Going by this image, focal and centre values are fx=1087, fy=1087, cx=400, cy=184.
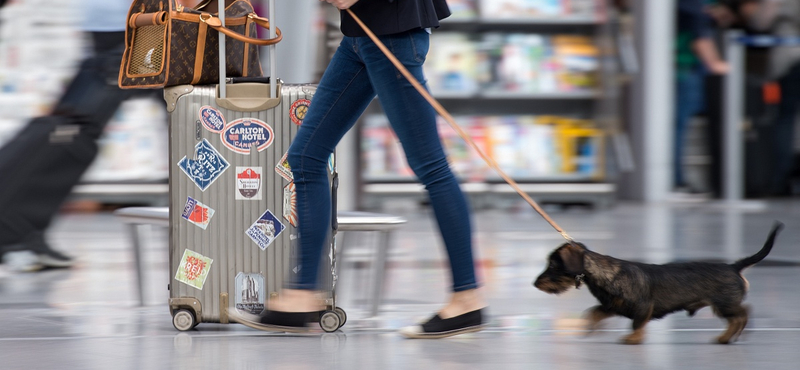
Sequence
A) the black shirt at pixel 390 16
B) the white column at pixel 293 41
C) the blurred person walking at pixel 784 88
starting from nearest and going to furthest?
the black shirt at pixel 390 16, the white column at pixel 293 41, the blurred person walking at pixel 784 88

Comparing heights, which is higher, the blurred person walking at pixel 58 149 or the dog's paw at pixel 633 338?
the blurred person walking at pixel 58 149

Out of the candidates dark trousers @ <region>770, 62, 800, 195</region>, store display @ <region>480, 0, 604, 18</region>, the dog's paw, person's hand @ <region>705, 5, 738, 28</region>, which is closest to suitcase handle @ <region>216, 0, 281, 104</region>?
the dog's paw

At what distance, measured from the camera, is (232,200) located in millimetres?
3467

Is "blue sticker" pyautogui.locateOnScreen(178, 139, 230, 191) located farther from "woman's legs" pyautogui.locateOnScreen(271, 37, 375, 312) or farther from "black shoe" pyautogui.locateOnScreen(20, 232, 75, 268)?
"black shoe" pyautogui.locateOnScreen(20, 232, 75, 268)

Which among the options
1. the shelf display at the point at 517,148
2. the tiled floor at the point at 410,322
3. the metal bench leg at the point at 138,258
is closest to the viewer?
the tiled floor at the point at 410,322

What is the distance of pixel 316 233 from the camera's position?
3.33 m

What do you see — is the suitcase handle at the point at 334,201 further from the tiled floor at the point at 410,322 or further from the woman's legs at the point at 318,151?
the tiled floor at the point at 410,322

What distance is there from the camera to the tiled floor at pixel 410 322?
3029 millimetres


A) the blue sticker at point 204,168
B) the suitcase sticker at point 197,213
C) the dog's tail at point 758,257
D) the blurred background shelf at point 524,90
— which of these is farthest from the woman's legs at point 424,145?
the blurred background shelf at point 524,90

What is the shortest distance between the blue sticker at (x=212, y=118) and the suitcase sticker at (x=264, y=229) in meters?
0.31

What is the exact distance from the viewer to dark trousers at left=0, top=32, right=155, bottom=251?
5.16 m

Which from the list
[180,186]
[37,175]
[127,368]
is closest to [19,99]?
[37,175]

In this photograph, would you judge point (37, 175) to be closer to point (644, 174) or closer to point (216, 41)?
point (216, 41)

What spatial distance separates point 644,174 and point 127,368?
7.36m
